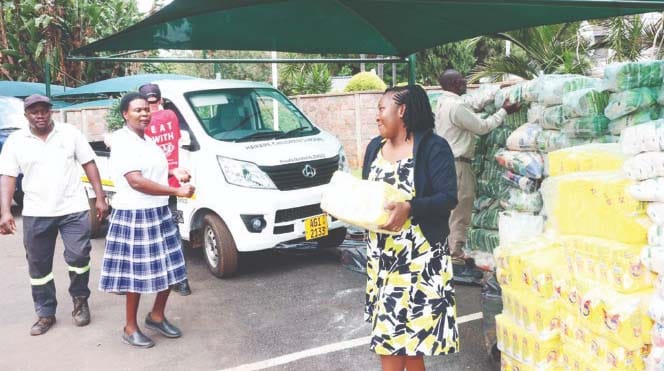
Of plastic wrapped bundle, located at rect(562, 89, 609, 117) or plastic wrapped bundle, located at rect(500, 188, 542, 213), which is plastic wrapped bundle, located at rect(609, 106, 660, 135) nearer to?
plastic wrapped bundle, located at rect(562, 89, 609, 117)

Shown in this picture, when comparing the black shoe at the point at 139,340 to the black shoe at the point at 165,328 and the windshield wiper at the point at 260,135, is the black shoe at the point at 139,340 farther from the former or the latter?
the windshield wiper at the point at 260,135

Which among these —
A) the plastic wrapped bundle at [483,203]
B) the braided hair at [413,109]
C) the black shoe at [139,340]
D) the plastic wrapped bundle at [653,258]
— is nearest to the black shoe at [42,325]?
the black shoe at [139,340]

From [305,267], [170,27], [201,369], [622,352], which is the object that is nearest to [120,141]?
[170,27]

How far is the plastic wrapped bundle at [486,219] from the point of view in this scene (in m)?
5.98

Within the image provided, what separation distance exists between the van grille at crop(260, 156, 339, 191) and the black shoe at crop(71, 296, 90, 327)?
6.59ft

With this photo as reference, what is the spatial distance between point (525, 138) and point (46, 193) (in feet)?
12.5

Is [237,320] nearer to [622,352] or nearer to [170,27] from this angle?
[170,27]

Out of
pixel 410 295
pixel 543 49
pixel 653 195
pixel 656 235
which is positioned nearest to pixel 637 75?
pixel 653 195

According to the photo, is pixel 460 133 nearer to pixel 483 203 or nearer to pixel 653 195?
pixel 483 203

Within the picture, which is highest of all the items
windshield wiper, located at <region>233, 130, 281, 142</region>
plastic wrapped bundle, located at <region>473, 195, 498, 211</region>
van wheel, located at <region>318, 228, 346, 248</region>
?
windshield wiper, located at <region>233, 130, 281, 142</region>

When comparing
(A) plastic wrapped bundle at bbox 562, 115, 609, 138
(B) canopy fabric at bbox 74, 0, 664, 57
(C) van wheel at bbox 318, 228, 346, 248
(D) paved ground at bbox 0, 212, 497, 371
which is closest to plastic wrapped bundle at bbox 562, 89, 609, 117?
(A) plastic wrapped bundle at bbox 562, 115, 609, 138

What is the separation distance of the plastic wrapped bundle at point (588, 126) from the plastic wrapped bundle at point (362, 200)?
1.71 meters

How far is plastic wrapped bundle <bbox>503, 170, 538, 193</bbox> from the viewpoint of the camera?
477 cm

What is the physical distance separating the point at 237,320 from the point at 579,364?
9.93ft
